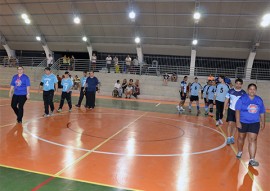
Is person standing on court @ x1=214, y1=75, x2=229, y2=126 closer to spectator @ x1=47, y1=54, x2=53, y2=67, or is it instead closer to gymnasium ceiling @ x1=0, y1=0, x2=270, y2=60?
gymnasium ceiling @ x1=0, y1=0, x2=270, y2=60

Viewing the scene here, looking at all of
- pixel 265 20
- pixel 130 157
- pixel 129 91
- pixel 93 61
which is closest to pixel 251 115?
pixel 130 157

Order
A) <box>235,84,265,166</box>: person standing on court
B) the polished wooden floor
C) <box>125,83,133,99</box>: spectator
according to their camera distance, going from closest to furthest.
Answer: the polished wooden floor → <box>235,84,265,166</box>: person standing on court → <box>125,83,133,99</box>: spectator

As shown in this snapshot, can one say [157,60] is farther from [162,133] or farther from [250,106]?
[250,106]

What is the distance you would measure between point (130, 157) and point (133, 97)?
16.9 meters

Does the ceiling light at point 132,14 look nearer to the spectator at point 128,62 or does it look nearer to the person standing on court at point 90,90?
the spectator at point 128,62

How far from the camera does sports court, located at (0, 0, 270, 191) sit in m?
4.53

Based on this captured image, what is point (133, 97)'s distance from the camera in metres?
22.3

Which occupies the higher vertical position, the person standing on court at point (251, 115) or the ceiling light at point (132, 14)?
the ceiling light at point (132, 14)

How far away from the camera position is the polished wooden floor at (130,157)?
4277 mm

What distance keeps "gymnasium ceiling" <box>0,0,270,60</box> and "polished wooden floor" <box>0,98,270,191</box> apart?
54.8 feet

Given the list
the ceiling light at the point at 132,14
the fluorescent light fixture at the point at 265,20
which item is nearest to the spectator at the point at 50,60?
the ceiling light at the point at 132,14

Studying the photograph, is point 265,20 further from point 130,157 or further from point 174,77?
point 130,157

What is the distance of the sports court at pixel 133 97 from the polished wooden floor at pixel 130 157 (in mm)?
26

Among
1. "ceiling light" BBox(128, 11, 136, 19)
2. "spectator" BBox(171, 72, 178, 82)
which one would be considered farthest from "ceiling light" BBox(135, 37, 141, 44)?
"spectator" BBox(171, 72, 178, 82)
